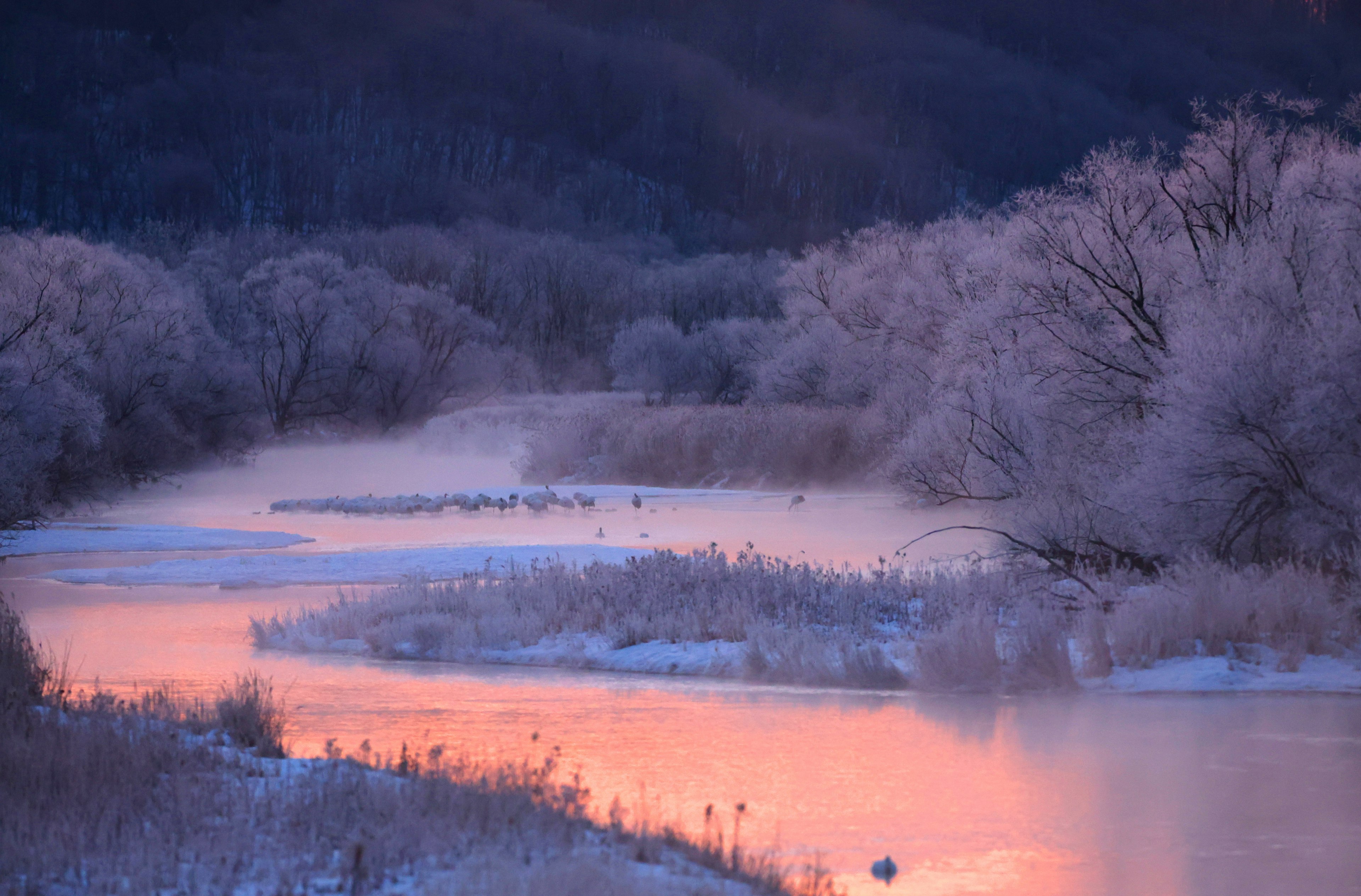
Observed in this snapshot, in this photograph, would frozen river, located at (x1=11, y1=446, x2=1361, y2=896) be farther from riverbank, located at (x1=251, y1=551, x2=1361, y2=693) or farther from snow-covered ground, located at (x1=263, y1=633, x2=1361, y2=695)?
riverbank, located at (x1=251, y1=551, x2=1361, y2=693)

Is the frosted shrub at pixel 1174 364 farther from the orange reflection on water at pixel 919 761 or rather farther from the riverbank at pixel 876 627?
the orange reflection on water at pixel 919 761

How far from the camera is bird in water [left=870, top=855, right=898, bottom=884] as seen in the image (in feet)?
20.5

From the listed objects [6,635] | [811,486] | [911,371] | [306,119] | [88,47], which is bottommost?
[6,635]

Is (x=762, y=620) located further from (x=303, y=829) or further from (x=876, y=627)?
(x=303, y=829)

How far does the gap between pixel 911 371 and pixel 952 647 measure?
23721 millimetres

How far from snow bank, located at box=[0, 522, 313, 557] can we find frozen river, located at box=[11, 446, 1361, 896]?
745cm

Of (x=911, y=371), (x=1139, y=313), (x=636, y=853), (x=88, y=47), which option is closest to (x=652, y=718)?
(x=636, y=853)

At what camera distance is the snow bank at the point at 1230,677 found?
1098 centimetres

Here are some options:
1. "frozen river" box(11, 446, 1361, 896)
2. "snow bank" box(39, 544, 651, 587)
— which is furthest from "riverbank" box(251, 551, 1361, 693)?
"snow bank" box(39, 544, 651, 587)

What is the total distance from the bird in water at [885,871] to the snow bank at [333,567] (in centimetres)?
1220

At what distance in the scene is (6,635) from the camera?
28.0 ft

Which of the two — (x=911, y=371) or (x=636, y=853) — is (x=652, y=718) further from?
(x=911, y=371)

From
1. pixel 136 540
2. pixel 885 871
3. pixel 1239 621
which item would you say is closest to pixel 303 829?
pixel 885 871

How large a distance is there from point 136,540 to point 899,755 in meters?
19.7
